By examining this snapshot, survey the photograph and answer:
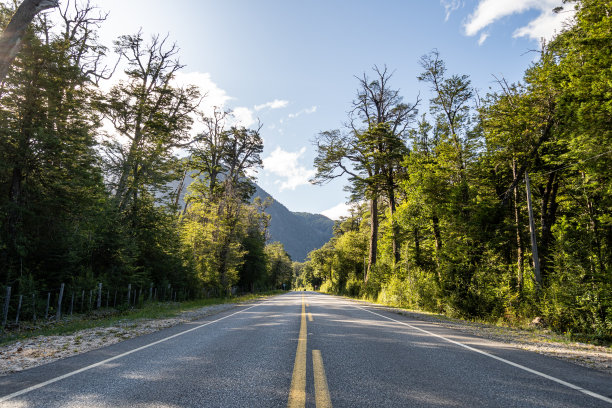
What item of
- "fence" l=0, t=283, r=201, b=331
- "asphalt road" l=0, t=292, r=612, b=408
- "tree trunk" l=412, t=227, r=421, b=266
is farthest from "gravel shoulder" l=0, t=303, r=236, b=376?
"tree trunk" l=412, t=227, r=421, b=266

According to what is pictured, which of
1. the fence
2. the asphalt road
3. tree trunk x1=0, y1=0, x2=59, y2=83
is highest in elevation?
tree trunk x1=0, y1=0, x2=59, y2=83

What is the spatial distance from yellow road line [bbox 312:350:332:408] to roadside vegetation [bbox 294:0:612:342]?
29.2 ft

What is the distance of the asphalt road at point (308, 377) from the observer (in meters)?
3.21

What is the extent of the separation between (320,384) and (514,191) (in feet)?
50.0

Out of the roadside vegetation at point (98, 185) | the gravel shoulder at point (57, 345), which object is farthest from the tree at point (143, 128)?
the gravel shoulder at point (57, 345)

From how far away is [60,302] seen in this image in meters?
11.0

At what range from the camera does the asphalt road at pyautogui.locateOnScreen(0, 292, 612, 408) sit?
321cm

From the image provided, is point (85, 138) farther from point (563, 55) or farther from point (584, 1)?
point (563, 55)

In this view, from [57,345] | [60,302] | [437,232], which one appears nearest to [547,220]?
[437,232]

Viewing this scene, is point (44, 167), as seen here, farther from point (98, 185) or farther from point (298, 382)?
point (298, 382)

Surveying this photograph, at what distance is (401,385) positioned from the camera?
143 inches

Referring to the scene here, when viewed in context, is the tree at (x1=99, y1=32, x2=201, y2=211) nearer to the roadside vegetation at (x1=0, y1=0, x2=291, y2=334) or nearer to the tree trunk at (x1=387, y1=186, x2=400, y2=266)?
the roadside vegetation at (x1=0, y1=0, x2=291, y2=334)

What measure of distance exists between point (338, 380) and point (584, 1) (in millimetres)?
13324

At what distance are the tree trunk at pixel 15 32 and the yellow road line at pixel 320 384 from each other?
44.1 ft
